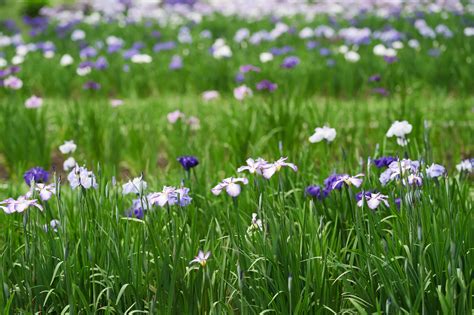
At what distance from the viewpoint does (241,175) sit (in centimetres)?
316

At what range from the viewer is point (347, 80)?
6086 mm

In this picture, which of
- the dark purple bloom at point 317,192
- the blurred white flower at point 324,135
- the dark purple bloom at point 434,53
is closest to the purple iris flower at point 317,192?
the dark purple bloom at point 317,192

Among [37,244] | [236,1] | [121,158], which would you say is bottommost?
[236,1]

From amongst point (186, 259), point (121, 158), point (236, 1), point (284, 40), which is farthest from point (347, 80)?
point (236, 1)

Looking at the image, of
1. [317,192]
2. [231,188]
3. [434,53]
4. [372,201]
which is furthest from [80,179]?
[434,53]

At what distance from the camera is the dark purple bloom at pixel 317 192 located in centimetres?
248

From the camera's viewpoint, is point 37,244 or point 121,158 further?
point 121,158

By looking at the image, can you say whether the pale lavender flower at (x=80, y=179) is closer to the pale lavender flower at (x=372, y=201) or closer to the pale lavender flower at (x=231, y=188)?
the pale lavender flower at (x=231, y=188)

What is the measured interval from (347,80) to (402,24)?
2573mm

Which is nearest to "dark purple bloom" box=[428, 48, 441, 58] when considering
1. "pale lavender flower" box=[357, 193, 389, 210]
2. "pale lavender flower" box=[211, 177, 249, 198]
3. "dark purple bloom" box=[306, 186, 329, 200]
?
"dark purple bloom" box=[306, 186, 329, 200]

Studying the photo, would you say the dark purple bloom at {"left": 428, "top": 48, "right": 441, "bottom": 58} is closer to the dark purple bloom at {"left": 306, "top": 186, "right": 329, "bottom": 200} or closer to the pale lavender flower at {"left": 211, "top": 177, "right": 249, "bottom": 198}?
the dark purple bloom at {"left": 306, "top": 186, "right": 329, "bottom": 200}

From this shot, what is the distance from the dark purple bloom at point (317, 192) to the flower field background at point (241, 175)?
13 mm

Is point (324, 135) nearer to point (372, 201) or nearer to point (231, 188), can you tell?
point (372, 201)

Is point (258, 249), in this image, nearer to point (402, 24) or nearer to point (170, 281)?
point (170, 281)
